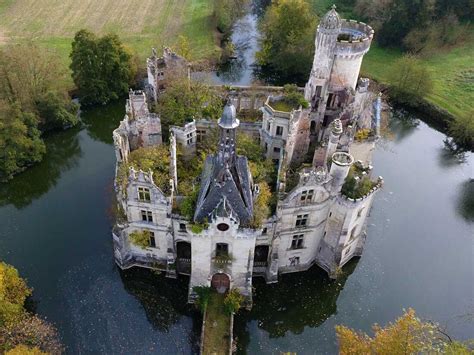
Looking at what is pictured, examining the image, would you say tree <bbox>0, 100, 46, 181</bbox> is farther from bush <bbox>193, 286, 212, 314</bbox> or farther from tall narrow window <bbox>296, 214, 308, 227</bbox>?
tall narrow window <bbox>296, 214, 308, 227</bbox>

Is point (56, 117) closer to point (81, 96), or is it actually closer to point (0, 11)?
point (81, 96)

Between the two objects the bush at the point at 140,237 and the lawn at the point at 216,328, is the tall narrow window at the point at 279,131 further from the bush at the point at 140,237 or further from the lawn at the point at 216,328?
the lawn at the point at 216,328

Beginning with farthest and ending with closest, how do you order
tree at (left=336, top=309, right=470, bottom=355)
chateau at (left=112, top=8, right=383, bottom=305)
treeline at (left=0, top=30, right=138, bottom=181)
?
treeline at (left=0, top=30, right=138, bottom=181)
chateau at (left=112, top=8, right=383, bottom=305)
tree at (left=336, top=309, right=470, bottom=355)

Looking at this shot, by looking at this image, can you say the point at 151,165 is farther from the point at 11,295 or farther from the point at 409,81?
the point at 409,81

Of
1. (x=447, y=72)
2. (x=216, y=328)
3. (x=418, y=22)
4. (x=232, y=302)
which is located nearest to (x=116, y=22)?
(x=418, y=22)

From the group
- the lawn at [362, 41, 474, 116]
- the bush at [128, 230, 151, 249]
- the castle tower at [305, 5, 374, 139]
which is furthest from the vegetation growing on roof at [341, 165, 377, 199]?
the lawn at [362, 41, 474, 116]

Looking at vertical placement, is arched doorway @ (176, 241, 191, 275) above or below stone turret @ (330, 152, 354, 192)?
below

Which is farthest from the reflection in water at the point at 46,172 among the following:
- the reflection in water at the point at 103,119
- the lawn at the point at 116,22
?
the lawn at the point at 116,22

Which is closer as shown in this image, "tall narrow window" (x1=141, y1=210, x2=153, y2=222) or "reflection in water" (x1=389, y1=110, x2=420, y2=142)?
"tall narrow window" (x1=141, y1=210, x2=153, y2=222)
